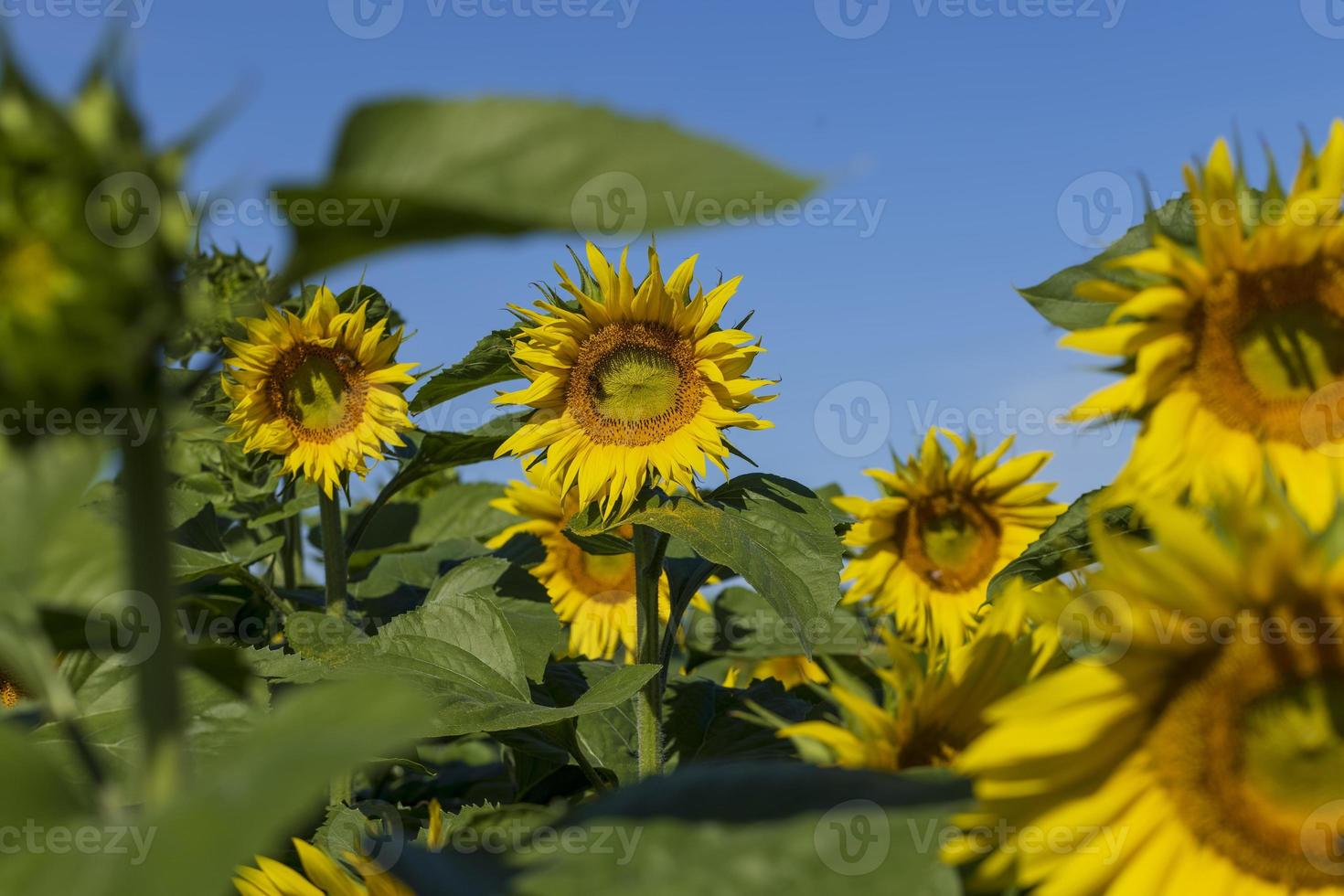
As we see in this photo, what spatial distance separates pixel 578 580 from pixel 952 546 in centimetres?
129

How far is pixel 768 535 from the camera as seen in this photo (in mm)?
2520

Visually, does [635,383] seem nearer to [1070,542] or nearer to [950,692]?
[1070,542]

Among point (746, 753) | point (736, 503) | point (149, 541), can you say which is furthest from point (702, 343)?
point (149, 541)

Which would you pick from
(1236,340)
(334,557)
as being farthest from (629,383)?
(1236,340)

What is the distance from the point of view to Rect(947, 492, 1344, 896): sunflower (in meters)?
0.89

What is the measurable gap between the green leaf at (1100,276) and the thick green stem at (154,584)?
1.05 m

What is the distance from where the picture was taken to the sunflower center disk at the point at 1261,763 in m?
0.97

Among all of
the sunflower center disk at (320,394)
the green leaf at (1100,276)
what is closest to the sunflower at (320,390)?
the sunflower center disk at (320,394)

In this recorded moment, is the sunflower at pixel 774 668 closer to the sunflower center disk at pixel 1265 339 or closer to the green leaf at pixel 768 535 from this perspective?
the green leaf at pixel 768 535

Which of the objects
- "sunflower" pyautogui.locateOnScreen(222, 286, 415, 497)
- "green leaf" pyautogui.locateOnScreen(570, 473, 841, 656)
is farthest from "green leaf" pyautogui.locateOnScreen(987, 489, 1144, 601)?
"sunflower" pyautogui.locateOnScreen(222, 286, 415, 497)

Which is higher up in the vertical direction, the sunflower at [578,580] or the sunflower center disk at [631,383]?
the sunflower center disk at [631,383]

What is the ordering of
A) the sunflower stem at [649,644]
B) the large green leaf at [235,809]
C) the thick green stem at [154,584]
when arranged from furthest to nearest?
the sunflower stem at [649,644] < the thick green stem at [154,584] < the large green leaf at [235,809]

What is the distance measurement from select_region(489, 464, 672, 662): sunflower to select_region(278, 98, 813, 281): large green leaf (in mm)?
3052

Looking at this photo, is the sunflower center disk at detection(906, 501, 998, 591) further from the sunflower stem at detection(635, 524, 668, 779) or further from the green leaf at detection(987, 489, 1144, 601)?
the green leaf at detection(987, 489, 1144, 601)
